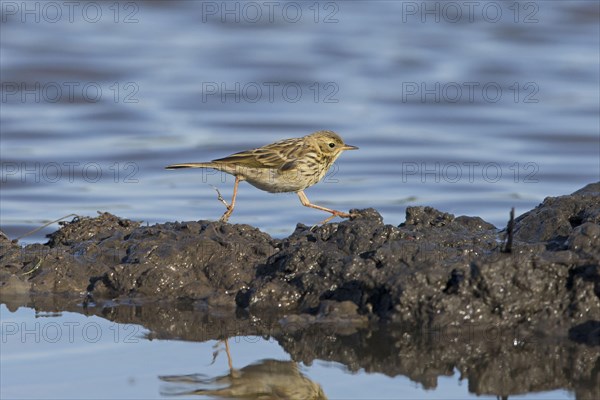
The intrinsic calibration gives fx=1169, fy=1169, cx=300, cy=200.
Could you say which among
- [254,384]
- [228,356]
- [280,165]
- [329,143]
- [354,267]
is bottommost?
[254,384]

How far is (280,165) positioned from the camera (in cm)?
1029

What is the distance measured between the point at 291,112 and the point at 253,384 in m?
12.5

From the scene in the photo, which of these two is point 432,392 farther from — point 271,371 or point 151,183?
point 151,183

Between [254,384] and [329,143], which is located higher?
[329,143]

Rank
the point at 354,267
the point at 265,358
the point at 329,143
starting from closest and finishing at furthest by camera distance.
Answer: the point at 265,358 → the point at 354,267 → the point at 329,143

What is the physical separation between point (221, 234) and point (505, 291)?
90.3 inches

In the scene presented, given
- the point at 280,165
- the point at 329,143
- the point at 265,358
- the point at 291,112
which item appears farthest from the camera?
the point at 291,112

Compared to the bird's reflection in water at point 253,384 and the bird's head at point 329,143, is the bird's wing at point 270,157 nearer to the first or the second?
the bird's head at point 329,143

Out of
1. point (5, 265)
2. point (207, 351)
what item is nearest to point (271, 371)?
point (207, 351)

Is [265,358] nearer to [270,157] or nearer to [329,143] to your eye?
[270,157]

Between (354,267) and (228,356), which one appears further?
(354,267)

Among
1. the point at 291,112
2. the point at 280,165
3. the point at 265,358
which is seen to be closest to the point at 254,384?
the point at 265,358

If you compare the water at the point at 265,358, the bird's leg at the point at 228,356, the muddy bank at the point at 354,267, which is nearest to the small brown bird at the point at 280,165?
the muddy bank at the point at 354,267

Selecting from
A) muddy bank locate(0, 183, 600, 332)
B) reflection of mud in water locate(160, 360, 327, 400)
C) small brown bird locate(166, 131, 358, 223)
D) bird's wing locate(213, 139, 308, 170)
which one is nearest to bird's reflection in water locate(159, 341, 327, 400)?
reflection of mud in water locate(160, 360, 327, 400)
